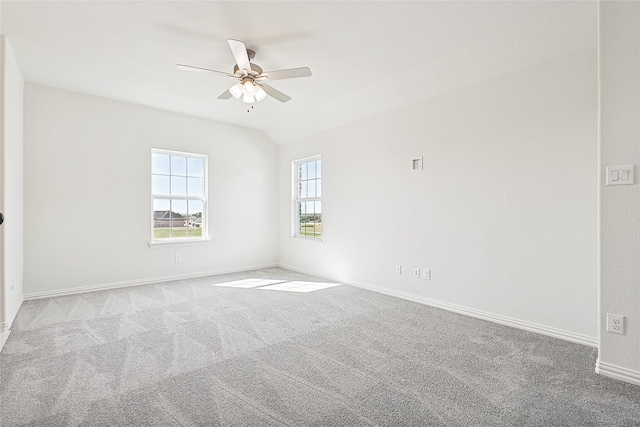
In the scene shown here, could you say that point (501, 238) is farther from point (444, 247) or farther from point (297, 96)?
point (297, 96)

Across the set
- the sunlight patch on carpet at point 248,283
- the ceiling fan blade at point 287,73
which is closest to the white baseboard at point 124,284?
the sunlight patch on carpet at point 248,283

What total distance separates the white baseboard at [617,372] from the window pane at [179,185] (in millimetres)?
5189

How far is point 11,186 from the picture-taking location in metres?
3.02

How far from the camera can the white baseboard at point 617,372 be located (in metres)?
1.96

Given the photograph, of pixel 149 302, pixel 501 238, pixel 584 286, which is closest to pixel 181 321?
pixel 149 302

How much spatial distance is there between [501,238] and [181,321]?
3227 mm

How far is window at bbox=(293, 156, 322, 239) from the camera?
17.5 feet

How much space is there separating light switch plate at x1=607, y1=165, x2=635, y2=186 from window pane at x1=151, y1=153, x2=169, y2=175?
5.14 metres

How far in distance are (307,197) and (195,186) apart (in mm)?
1875

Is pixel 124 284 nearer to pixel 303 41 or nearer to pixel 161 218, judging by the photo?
pixel 161 218

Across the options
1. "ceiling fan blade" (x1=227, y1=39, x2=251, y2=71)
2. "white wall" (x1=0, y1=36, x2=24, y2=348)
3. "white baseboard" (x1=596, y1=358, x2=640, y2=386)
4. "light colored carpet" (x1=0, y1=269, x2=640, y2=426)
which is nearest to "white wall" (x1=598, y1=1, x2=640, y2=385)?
"white baseboard" (x1=596, y1=358, x2=640, y2=386)

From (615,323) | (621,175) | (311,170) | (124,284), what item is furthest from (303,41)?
(124,284)

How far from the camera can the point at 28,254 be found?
12.3ft

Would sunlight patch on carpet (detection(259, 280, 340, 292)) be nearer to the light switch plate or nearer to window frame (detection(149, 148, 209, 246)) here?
window frame (detection(149, 148, 209, 246))
